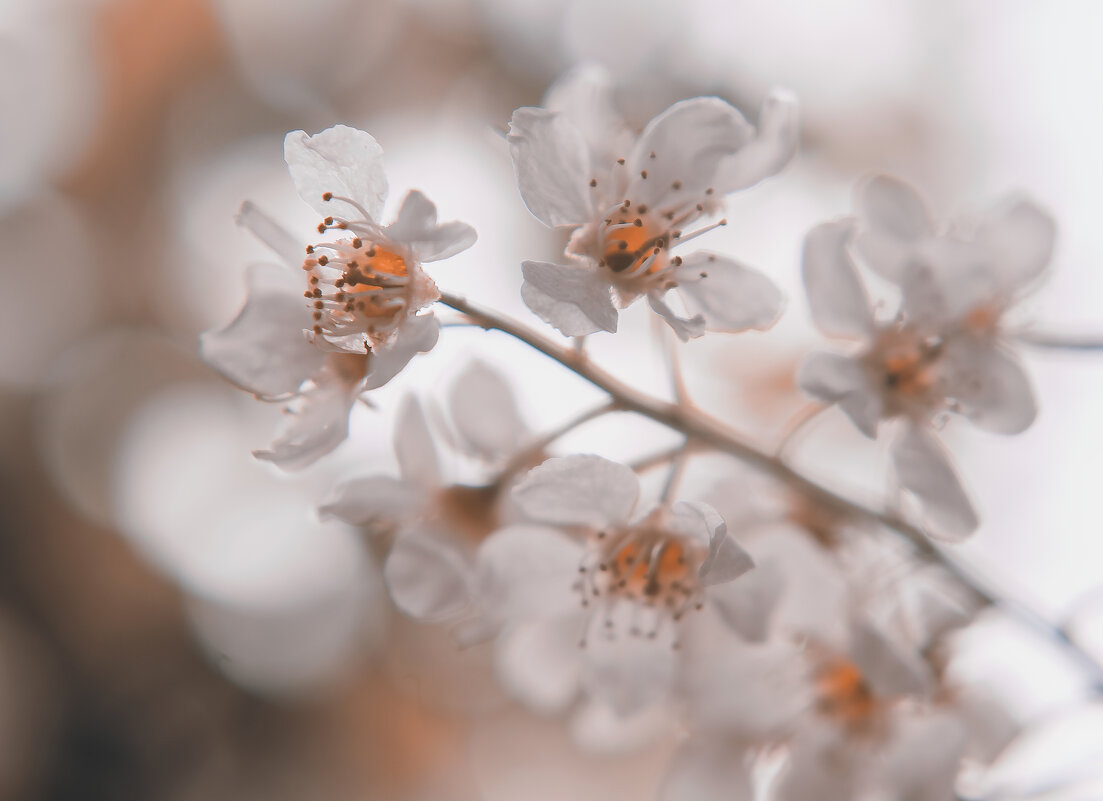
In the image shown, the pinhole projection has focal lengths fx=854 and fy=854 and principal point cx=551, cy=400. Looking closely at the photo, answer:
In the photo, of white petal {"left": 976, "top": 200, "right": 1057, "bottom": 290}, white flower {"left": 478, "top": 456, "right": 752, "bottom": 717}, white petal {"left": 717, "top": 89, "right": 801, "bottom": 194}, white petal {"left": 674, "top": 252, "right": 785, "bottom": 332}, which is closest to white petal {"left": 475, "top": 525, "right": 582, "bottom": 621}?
white flower {"left": 478, "top": 456, "right": 752, "bottom": 717}

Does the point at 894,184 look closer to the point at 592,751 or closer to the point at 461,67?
the point at 592,751

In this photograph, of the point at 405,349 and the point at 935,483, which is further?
the point at 935,483

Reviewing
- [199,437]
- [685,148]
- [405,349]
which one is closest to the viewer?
[405,349]

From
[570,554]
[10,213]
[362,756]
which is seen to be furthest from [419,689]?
[10,213]

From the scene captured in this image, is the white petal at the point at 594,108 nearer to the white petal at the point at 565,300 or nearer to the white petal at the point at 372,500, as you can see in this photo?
the white petal at the point at 565,300

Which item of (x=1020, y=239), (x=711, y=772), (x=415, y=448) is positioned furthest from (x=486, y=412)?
(x=1020, y=239)

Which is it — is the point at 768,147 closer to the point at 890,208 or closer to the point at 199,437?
the point at 890,208
